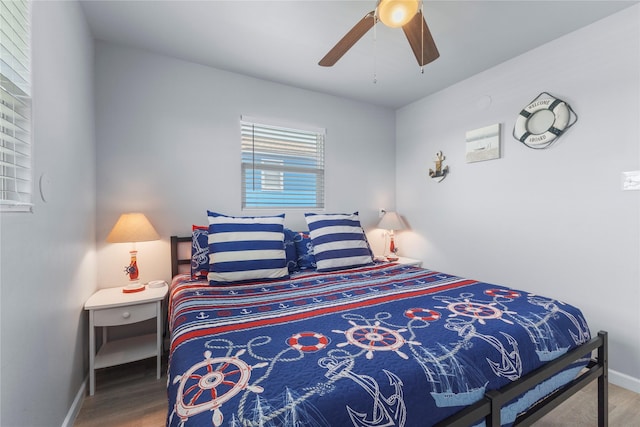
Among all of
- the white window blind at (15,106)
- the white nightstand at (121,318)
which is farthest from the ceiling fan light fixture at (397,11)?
the white nightstand at (121,318)

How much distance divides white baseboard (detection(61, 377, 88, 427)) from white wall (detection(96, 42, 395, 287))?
767 mm

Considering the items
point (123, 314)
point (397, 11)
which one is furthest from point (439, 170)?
point (123, 314)

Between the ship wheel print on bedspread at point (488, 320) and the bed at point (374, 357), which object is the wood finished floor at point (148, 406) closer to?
the bed at point (374, 357)

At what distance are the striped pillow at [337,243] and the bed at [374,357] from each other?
23.5 inches

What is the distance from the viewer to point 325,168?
333cm

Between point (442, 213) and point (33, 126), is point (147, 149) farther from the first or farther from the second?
point (442, 213)

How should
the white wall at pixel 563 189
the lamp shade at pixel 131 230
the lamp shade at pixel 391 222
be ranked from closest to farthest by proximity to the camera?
the white wall at pixel 563 189 < the lamp shade at pixel 131 230 < the lamp shade at pixel 391 222

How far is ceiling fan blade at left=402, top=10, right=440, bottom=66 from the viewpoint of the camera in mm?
1573

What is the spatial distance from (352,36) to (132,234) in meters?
2.06

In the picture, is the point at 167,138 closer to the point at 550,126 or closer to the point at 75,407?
the point at 75,407

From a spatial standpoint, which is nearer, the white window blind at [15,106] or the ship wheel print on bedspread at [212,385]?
the ship wheel print on bedspread at [212,385]

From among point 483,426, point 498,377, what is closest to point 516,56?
point 498,377

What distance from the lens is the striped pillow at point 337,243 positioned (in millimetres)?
2426

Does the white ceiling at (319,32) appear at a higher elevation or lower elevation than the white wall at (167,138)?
higher
